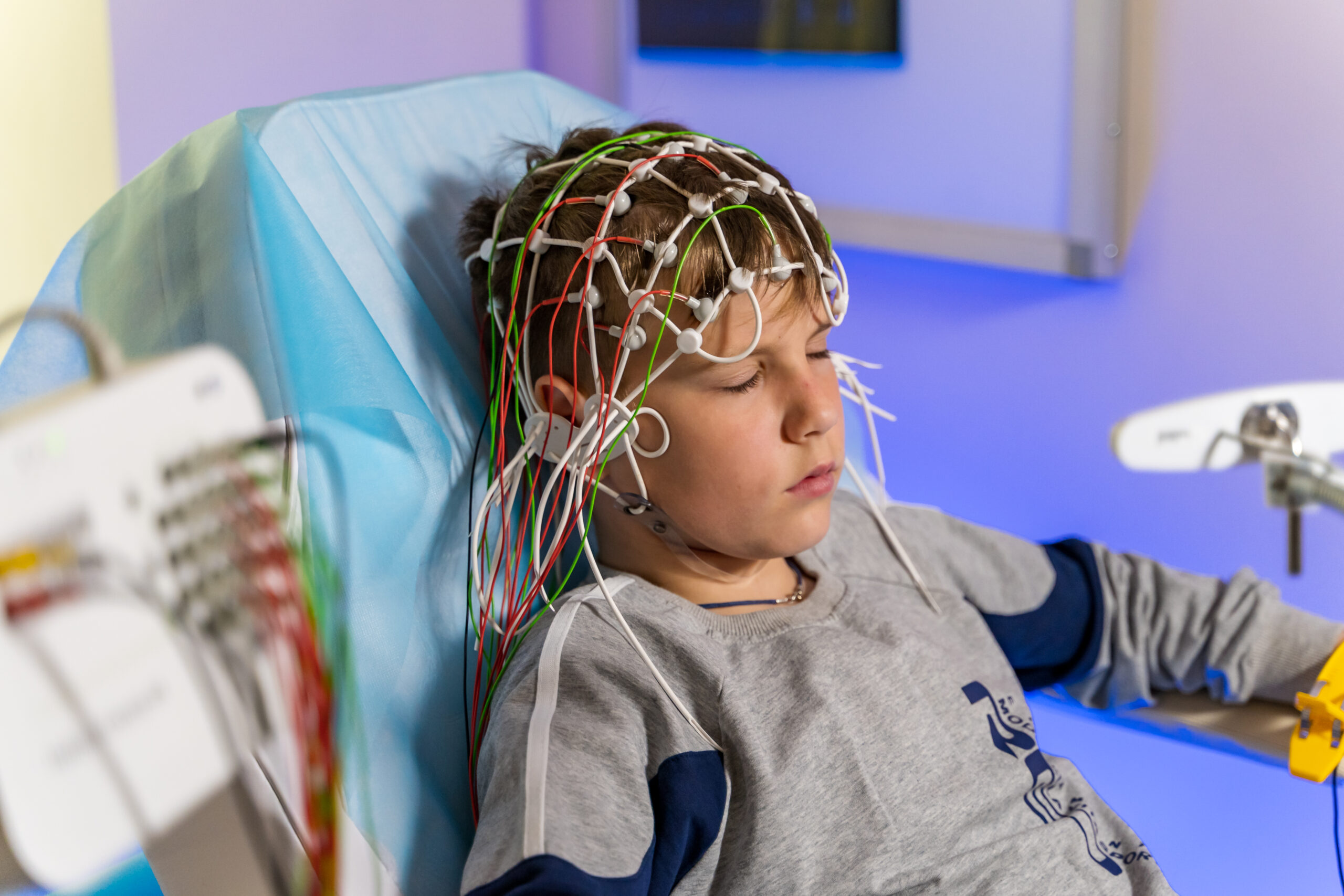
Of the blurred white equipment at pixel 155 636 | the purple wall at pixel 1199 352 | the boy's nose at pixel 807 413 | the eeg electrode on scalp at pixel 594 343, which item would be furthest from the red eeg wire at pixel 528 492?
the purple wall at pixel 1199 352

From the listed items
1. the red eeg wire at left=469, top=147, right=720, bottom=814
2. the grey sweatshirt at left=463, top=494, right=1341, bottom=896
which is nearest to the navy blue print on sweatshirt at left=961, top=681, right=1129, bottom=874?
the grey sweatshirt at left=463, top=494, right=1341, bottom=896

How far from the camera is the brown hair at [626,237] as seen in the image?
0.80 meters

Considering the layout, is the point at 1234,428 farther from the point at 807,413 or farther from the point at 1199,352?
the point at 1199,352

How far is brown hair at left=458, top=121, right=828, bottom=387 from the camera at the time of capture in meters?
0.80

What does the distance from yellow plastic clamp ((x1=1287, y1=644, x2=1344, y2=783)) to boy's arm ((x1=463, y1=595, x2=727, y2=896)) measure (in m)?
0.45

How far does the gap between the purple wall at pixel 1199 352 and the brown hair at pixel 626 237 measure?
0.66 metres

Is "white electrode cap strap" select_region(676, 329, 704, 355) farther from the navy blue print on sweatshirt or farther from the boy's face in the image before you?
the navy blue print on sweatshirt

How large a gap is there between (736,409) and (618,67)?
1.33 metres

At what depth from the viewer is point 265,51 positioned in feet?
5.57

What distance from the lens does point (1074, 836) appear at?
826 mm

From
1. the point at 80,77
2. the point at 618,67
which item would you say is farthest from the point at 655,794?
the point at 618,67

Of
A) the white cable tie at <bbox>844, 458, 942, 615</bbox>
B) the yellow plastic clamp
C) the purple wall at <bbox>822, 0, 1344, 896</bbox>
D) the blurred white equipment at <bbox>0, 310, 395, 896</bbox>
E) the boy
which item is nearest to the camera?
the blurred white equipment at <bbox>0, 310, 395, 896</bbox>

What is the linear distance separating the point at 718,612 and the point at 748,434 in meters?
0.15

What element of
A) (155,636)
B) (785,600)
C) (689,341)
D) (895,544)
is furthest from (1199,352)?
(155,636)
